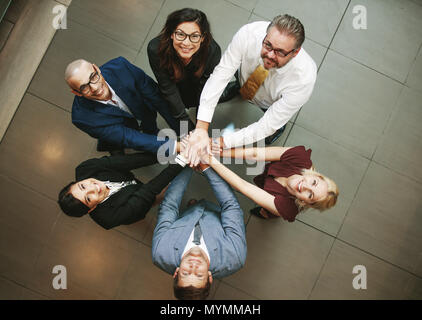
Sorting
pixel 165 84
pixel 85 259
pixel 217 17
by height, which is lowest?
pixel 85 259

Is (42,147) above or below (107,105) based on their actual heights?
below

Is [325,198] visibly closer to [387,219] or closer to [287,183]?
[287,183]

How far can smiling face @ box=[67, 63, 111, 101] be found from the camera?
188cm

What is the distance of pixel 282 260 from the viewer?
115 inches

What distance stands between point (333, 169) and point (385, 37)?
159 cm

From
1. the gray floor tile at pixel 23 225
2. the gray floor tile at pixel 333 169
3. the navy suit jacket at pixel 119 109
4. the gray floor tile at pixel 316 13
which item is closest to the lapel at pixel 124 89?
the navy suit jacket at pixel 119 109

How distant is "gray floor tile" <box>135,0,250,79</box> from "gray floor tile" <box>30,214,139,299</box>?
1.91 meters

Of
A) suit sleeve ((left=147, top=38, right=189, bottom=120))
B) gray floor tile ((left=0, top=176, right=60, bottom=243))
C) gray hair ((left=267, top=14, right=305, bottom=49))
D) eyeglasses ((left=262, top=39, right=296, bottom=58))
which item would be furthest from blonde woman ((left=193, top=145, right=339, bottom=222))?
gray floor tile ((left=0, top=176, right=60, bottom=243))

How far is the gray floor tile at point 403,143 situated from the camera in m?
2.98

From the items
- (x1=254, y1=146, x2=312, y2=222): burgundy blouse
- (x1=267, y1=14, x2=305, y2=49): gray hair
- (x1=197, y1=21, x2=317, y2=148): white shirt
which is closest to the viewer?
(x1=267, y1=14, x2=305, y2=49): gray hair

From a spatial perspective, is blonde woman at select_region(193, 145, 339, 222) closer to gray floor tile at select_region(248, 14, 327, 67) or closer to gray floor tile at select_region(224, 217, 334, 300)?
gray floor tile at select_region(224, 217, 334, 300)

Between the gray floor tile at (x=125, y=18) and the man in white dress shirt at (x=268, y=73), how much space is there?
1363 millimetres

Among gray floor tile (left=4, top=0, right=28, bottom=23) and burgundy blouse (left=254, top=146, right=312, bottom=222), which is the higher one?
gray floor tile (left=4, top=0, right=28, bottom=23)

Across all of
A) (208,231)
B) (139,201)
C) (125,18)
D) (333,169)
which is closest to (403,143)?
(333,169)
